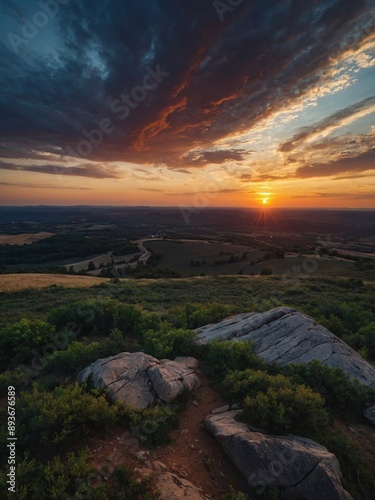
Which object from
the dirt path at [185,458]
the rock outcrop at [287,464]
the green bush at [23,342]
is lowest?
the green bush at [23,342]

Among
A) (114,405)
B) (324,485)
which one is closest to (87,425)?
(114,405)

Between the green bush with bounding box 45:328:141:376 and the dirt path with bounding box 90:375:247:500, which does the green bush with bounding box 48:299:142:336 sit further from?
the dirt path with bounding box 90:375:247:500

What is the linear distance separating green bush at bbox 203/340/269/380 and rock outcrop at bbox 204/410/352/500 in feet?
8.32

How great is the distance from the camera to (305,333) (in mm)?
8836

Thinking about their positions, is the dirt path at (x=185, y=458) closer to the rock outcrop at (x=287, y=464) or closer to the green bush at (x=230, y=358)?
the rock outcrop at (x=287, y=464)

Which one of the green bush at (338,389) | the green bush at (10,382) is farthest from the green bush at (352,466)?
the green bush at (10,382)

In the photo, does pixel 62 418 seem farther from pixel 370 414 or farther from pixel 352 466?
pixel 370 414

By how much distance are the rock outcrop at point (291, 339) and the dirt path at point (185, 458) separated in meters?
3.62

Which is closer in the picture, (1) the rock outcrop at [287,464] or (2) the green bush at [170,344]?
(1) the rock outcrop at [287,464]

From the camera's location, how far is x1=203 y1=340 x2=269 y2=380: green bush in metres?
7.65

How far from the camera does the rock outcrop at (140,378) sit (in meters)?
6.09

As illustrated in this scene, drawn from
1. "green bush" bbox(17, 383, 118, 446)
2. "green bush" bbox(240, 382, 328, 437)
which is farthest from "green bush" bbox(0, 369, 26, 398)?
"green bush" bbox(240, 382, 328, 437)

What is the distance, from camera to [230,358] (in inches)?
309

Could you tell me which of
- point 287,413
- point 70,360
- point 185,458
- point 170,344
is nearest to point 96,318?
point 70,360
